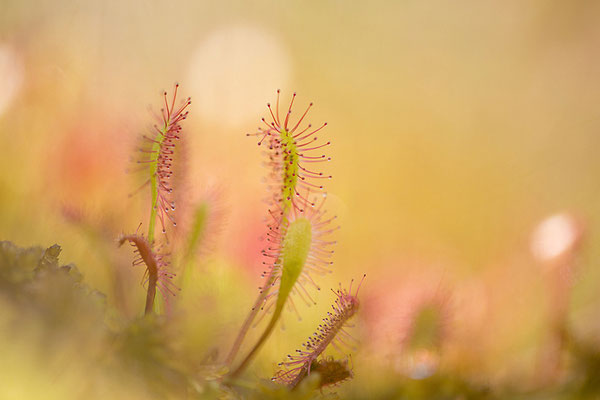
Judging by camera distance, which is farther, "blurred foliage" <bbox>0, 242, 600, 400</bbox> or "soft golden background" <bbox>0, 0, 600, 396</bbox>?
"soft golden background" <bbox>0, 0, 600, 396</bbox>

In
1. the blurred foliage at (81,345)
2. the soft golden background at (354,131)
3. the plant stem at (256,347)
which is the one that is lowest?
the blurred foliage at (81,345)

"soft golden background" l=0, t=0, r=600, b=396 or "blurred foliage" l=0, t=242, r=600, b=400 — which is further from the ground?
"soft golden background" l=0, t=0, r=600, b=396

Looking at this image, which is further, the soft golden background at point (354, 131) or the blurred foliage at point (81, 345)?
the soft golden background at point (354, 131)

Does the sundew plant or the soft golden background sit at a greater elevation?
the soft golden background

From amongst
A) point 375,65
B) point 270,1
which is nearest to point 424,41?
point 375,65

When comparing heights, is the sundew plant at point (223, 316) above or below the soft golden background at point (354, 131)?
below

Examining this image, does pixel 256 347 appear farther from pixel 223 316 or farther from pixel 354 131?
pixel 354 131

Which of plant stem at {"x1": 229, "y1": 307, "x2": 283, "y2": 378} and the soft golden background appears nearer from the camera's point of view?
plant stem at {"x1": 229, "y1": 307, "x2": 283, "y2": 378}

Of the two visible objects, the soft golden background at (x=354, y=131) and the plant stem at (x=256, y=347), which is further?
the soft golden background at (x=354, y=131)

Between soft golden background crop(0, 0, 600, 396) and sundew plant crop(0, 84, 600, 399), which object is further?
soft golden background crop(0, 0, 600, 396)

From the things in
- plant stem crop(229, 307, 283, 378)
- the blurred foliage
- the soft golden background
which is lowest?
the blurred foliage
